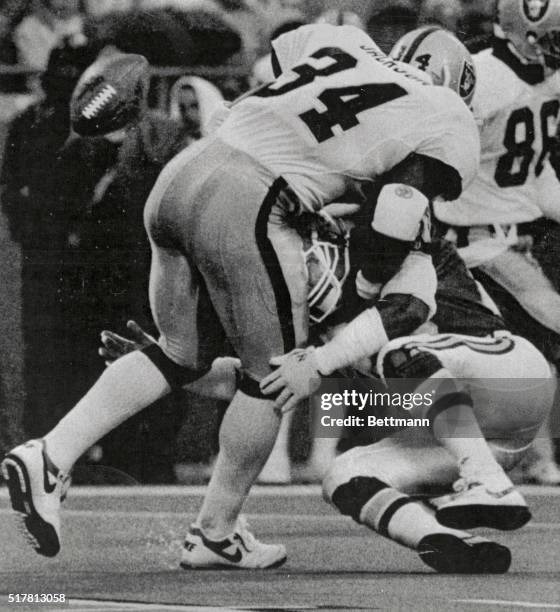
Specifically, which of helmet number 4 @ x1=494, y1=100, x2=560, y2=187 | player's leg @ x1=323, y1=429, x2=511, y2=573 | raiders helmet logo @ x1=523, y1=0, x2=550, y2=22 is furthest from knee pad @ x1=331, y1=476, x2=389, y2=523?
raiders helmet logo @ x1=523, y1=0, x2=550, y2=22

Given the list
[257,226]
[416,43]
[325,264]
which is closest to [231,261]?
[257,226]

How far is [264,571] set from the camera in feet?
10.1

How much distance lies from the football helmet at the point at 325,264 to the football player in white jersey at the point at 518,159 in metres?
0.34

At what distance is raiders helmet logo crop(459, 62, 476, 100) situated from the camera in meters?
3.32

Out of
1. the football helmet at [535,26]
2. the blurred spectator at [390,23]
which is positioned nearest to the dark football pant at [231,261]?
the blurred spectator at [390,23]

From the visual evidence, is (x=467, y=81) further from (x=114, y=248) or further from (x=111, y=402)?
(x=111, y=402)

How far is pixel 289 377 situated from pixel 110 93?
0.77 metres

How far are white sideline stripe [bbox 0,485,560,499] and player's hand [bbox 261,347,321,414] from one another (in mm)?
225

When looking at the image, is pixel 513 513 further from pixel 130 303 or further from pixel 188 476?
pixel 130 303

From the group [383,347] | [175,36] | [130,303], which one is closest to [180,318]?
[130,303]

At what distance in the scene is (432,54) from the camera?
10.8ft

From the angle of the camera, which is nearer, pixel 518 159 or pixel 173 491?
pixel 173 491

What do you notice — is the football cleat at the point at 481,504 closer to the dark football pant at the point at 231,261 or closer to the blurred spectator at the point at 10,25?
the dark football pant at the point at 231,261

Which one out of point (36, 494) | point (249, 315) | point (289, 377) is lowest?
point (36, 494)
